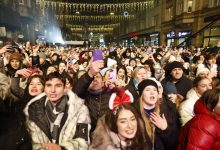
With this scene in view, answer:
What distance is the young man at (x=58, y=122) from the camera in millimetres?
2939

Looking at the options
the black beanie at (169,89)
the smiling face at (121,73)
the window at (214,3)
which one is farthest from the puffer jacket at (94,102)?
the window at (214,3)

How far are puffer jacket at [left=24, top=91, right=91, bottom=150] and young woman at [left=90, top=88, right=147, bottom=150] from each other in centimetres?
23

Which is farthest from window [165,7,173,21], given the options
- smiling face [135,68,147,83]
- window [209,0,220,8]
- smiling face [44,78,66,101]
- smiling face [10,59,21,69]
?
smiling face [44,78,66,101]

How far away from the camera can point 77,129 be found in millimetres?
3074

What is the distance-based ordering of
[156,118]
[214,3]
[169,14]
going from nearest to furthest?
[156,118] → [214,3] → [169,14]

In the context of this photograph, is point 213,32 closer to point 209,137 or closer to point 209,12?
point 209,12

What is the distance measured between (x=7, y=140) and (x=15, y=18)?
3125cm

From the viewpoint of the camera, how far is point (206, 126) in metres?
2.59

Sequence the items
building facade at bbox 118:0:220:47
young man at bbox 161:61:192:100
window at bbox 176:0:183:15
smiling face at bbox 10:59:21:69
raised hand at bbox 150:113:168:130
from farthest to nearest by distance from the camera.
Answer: window at bbox 176:0:183:15 → building facade at bbox 118:0:220:47 → smiling face at bbox 10:59:21:69 → young man at bbox 161:61:192:100 → raised hand at bbox 150:113:168:130

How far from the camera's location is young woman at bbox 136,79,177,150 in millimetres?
3309

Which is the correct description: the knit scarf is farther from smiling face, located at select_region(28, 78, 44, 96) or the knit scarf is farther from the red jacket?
the red jacket

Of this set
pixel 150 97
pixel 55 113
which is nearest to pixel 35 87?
pixel 55 113

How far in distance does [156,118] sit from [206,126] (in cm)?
88

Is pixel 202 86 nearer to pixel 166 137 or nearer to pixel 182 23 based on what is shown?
pixel 166 137
